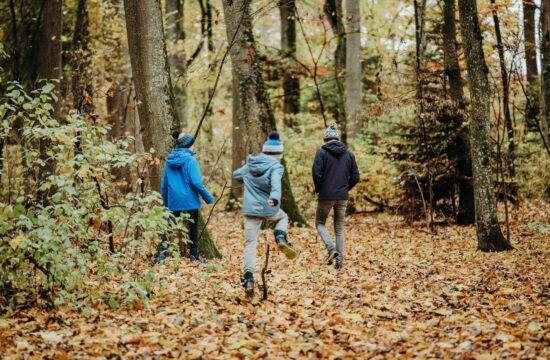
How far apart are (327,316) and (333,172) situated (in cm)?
323

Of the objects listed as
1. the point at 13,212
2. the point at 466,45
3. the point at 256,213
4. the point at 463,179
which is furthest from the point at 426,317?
the point at 463,179

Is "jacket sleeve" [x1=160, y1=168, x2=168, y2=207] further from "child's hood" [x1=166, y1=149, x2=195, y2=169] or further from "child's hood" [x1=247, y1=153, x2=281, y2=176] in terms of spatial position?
"child's hood" [x1=247, y1=153, x2=281, y2=176]

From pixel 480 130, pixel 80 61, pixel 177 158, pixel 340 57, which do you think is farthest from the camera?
pixel 340 57

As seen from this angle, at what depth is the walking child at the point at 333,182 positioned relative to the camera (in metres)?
8.95

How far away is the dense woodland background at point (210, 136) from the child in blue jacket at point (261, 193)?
44.4 inches

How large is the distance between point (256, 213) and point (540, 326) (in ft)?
11.1

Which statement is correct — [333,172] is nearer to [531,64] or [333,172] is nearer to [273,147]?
[273,147]

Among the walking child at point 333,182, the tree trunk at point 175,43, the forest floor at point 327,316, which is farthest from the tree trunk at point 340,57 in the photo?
the forest floor at point 327,316

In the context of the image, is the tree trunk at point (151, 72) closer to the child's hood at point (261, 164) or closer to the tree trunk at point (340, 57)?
the child's hood at point (261, 164)

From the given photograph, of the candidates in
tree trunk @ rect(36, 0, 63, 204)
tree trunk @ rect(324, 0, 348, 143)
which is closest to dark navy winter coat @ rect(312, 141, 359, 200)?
tree trunk @ rect(324, 0, 348, 143)

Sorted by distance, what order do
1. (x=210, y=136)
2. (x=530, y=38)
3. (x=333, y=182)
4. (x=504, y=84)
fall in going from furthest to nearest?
1. (x=210, y=136)
2. (x=530, y=38)
3. (x=504, y=84)
4. (x=333, y=182)

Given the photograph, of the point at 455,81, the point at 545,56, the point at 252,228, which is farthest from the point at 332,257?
the point at 455,81

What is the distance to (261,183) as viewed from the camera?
23.2ft

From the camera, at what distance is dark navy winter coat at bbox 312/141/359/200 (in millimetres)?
8938
